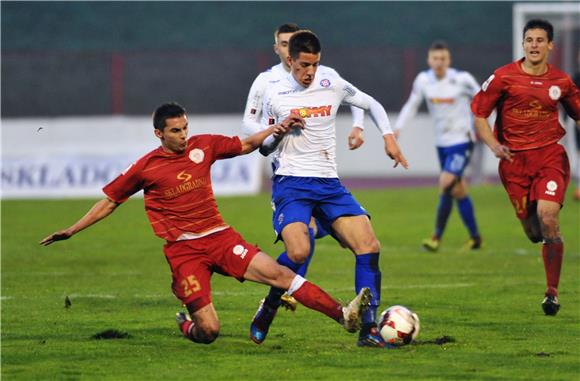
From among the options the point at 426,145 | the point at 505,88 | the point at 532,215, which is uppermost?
the point at 505,88

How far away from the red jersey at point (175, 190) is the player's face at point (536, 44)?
295 centimetres

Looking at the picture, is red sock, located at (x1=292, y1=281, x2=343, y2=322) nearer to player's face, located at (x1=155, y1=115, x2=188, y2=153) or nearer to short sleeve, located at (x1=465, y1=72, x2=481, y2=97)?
player's face, located at (x1=155, y1=115, x2=188, y2=153)

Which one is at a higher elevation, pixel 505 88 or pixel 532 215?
pixel 505 88

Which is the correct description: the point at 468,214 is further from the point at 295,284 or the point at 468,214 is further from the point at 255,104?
the point at 295,284

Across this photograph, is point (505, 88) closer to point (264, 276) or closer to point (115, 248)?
point (264, 276)

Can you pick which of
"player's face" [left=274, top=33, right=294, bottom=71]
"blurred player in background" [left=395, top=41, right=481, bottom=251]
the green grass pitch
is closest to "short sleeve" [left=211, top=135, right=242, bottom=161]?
the green grass pitch

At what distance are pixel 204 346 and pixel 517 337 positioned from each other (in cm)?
216

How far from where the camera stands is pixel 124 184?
351 inches

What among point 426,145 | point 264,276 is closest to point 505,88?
point 264,276

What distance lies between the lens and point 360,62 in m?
30.5

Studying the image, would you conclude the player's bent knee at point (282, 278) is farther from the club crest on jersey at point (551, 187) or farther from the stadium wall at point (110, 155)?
the stadium wall at point (110, 155)

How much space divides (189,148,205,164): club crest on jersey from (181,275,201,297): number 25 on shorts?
2.61 feet

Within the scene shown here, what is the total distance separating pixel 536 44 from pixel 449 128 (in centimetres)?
524

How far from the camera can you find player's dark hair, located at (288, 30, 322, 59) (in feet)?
29.5
